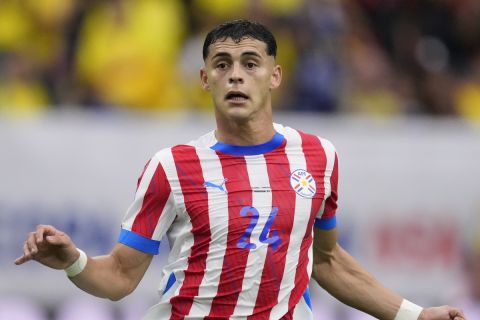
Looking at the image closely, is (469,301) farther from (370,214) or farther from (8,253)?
(8,253)

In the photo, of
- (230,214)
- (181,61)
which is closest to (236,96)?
(230,214)

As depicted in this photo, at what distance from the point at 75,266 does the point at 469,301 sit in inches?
185

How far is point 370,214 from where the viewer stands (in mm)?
8961

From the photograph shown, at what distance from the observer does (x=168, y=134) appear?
28.5 ft

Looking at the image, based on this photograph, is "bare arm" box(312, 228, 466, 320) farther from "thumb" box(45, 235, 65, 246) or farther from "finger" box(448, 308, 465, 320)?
"thumb" box(45, 235, 65, 246)

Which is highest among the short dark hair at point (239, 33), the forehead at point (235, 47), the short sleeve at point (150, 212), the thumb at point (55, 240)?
the short dark hair at point (239, 33)

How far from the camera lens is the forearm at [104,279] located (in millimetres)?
4977

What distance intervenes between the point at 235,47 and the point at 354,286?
124 cm

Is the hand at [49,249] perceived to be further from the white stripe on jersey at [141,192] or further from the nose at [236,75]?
the nose at [236,75]

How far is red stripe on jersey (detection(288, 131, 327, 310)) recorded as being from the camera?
509 cm

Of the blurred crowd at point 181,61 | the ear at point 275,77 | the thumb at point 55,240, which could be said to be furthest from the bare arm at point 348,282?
the blurred crowd at point 181,61

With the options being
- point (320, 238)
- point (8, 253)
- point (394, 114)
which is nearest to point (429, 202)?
point (394, 114)

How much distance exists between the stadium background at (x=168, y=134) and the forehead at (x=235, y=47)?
364 centimetres

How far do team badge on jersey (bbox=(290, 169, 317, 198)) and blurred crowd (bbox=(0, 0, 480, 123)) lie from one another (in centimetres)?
411
